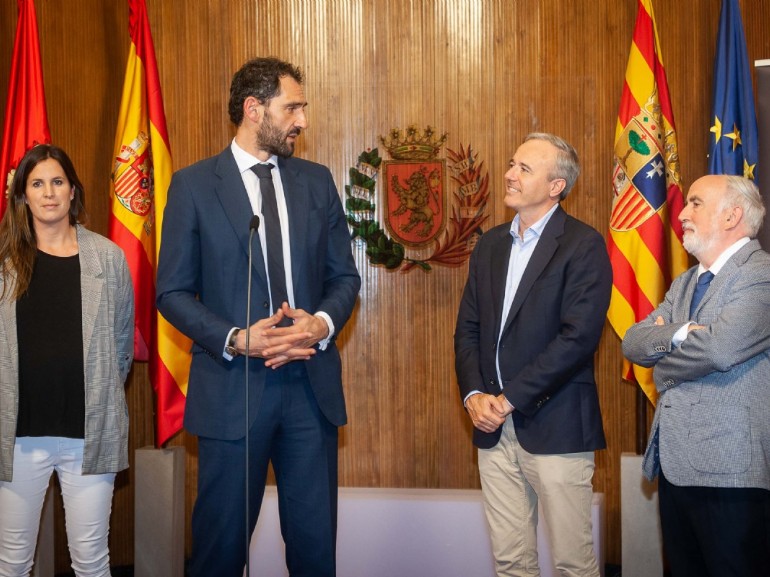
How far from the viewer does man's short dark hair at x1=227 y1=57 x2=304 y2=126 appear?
2.68m

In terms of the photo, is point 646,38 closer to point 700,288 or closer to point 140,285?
point 700,288

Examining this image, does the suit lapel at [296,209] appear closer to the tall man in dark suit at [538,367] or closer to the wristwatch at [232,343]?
the wristwatch at [232,343]

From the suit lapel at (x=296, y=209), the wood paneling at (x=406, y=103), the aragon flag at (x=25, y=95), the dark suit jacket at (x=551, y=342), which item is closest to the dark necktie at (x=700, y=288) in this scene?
the dark suit jacket at (x=551, y=342)

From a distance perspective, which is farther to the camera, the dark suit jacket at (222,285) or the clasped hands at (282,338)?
the dark suit jacket at (222,285)

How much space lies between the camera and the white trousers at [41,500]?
9.36ft

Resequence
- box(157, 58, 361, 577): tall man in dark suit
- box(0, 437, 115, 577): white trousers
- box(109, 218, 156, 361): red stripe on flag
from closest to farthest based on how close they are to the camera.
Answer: box(157, 58, 361, 577): tall man in dark suit
box(0, 437, 115, 577): white trousers
box(109, 218, 156, 361): red stripe on flag

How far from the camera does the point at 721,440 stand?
248 centimetres

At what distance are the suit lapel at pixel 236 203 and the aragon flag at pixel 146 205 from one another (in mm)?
1406

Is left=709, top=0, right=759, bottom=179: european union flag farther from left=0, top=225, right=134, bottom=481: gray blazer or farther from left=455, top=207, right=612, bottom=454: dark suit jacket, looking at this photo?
left=0, top=225, right=134, bottom=481: gray blazer

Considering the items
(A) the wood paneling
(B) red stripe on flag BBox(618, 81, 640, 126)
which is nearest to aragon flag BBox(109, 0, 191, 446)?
(A) the wood paneling

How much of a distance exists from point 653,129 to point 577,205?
516 millimetres

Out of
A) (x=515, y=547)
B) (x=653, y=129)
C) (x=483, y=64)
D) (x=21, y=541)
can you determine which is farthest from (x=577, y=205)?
(x=21, y=541)

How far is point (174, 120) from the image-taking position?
14.3 ft

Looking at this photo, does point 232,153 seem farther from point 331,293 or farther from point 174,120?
point 174,120
